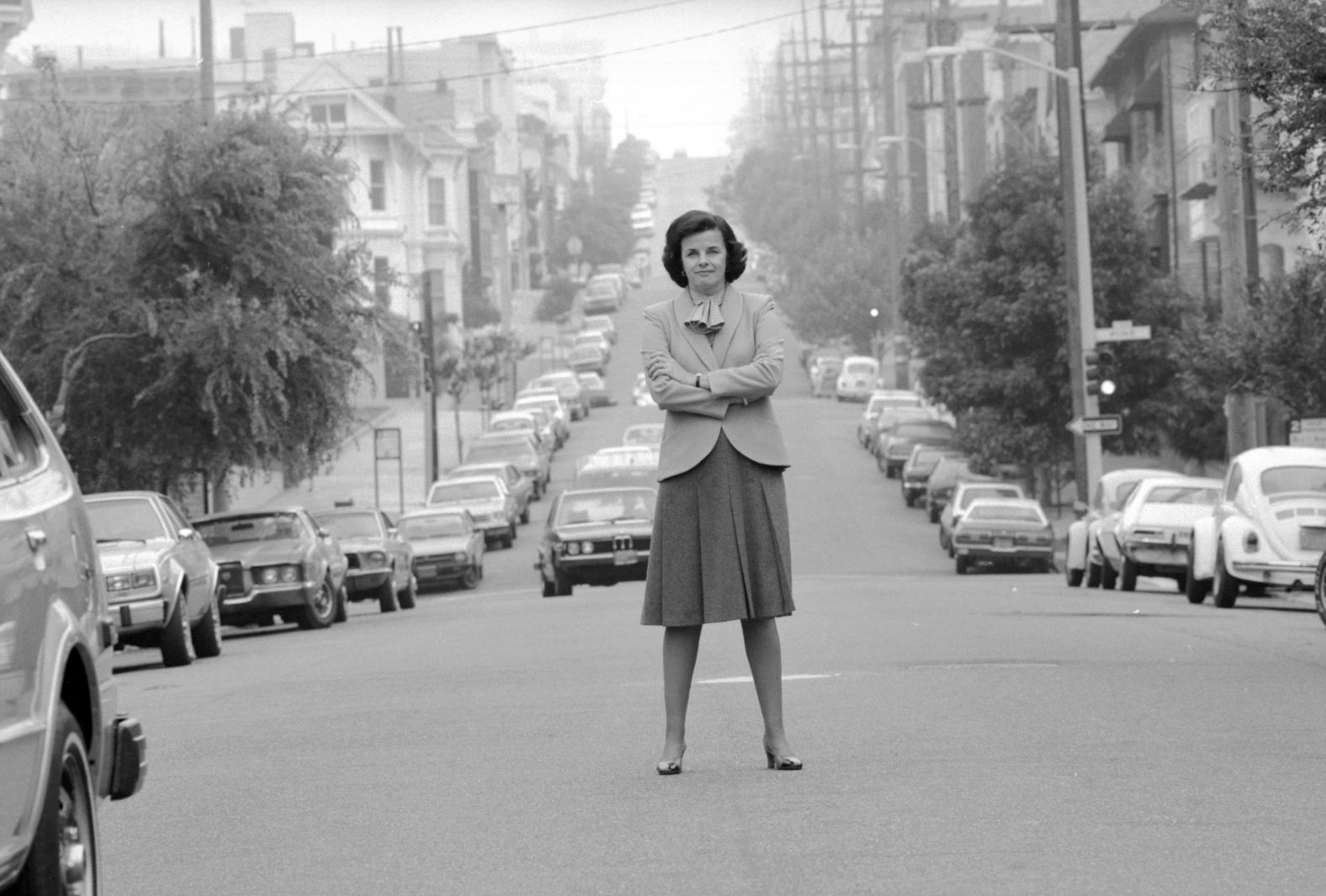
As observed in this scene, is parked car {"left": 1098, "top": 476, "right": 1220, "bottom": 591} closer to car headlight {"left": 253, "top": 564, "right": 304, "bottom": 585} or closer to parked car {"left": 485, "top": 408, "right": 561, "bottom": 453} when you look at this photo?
car headlight {"left": 253, "top": 564, "right": 304, "bottom": 585}

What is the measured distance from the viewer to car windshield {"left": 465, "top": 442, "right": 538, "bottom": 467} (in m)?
58.1

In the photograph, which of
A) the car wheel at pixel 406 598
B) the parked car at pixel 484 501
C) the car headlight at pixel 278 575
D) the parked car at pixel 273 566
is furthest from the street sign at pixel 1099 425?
the car headlight at pixel 278 575

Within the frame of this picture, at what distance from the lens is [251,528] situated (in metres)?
25.9

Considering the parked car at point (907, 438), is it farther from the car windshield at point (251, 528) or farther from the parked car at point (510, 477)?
the car windshield at point (251, 528)

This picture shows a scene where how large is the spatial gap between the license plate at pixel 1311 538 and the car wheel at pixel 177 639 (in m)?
10.2

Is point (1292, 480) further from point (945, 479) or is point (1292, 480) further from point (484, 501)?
point (484, 501)

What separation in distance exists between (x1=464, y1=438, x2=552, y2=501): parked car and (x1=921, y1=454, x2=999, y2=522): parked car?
11.1 metres

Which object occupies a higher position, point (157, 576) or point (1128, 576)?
point (157, 576)

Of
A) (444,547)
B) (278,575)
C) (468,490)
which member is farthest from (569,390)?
(278,575)

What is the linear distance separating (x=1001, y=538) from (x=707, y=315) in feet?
92.1

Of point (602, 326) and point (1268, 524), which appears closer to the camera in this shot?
point (1268, 524)

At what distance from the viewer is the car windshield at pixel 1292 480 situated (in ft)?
75.4

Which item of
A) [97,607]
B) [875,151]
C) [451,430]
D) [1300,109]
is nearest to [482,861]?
[97,607]

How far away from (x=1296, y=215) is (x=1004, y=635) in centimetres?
361
